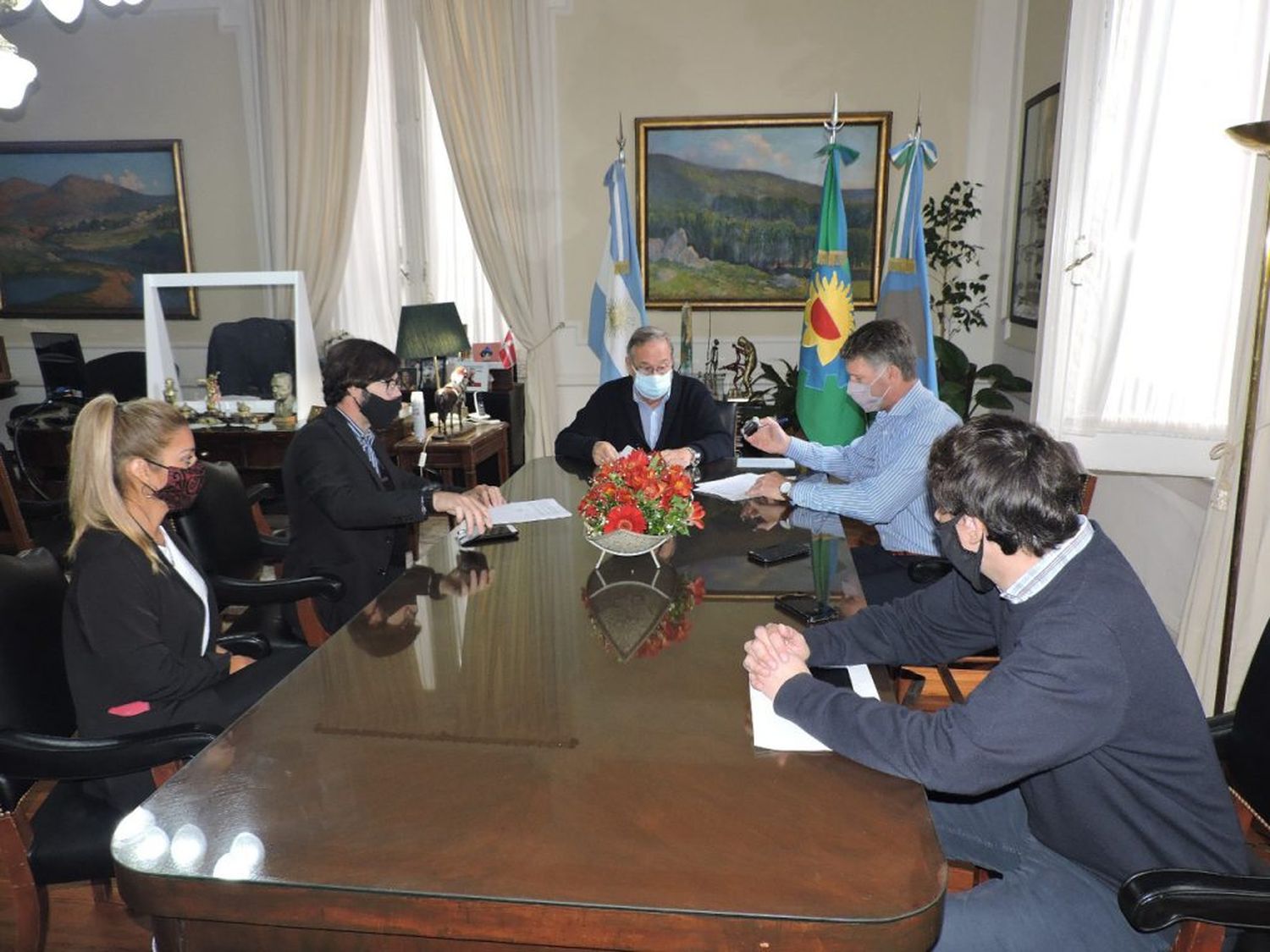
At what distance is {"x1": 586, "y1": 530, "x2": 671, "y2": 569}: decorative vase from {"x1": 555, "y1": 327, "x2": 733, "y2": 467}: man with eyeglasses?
4.43 feet

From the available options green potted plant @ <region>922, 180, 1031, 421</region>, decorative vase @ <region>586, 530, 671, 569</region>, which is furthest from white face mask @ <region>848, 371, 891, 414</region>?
green potted plant @ <region>922, 180, 1031, 421</region>

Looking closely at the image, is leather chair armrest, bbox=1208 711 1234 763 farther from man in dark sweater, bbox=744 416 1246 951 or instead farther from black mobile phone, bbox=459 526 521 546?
black mobile phone, bbox=459 526 521 546

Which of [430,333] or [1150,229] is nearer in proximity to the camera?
[1150,229]

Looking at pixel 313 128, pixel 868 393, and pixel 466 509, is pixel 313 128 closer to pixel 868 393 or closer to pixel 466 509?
pixel 466 509

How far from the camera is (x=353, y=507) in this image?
9.11 feet

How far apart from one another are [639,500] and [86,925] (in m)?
1.71

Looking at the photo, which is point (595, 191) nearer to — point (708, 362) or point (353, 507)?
point (708, 362)

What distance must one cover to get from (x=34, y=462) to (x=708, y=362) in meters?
3.92

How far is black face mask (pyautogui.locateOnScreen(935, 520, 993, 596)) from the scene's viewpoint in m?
1.59

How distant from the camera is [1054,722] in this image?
136 cm

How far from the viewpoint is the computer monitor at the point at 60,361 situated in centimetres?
593

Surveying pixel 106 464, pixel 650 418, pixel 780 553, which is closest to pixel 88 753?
pixel 106 464

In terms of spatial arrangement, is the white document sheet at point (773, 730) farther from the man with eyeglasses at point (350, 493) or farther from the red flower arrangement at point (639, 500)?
A: the man with eyeglasses at point (350, 493)

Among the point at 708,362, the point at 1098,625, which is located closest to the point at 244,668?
the point at 1098,625
